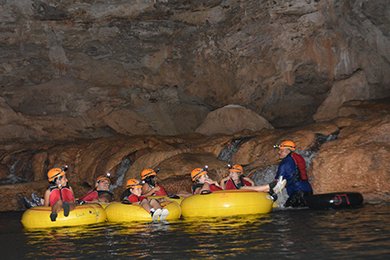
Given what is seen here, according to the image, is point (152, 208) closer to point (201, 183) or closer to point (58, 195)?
point (201, 183)

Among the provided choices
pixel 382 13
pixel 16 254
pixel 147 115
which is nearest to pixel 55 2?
pixel 147 115

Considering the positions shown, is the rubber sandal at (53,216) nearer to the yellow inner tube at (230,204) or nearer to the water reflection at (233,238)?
the water reflection at (233,238)

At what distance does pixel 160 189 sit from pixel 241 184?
1.87m

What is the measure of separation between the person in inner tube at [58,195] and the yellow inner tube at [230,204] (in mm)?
2410

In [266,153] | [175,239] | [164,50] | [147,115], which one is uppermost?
[164,50]

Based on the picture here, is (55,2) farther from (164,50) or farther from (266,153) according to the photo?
(266,153)

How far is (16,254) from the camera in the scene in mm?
7781

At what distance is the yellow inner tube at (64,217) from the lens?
35.9 ft

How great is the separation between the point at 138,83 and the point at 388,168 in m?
11.6

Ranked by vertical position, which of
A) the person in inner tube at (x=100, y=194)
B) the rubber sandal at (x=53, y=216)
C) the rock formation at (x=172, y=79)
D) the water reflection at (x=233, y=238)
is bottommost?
the water reflection at (x=233, y=238)

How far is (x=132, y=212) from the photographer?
11227mm

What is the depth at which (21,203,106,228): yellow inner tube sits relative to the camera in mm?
10953

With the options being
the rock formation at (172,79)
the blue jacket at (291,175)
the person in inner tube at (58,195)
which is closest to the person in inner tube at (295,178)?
the blue jacket at (291,175)

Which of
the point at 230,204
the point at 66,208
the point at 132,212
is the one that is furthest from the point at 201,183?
the point at 66,208
